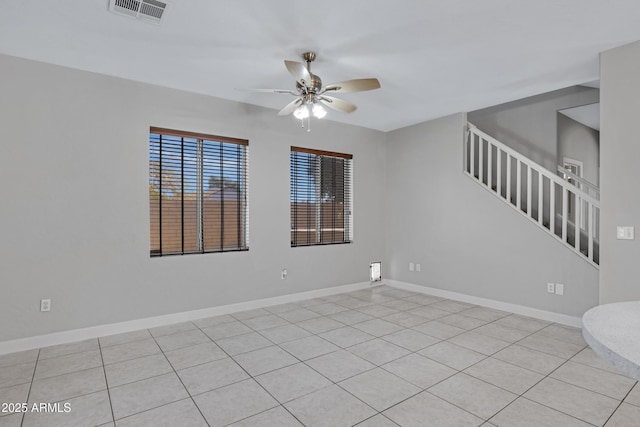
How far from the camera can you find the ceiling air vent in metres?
2.29

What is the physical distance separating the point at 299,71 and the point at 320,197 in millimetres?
2694

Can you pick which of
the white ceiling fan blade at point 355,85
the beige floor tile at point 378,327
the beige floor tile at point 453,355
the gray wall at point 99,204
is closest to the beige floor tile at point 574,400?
the beige floor tile at point 453,355

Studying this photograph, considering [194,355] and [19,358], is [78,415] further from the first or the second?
[19,358]

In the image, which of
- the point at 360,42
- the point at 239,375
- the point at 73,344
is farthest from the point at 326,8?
the point at 73,344

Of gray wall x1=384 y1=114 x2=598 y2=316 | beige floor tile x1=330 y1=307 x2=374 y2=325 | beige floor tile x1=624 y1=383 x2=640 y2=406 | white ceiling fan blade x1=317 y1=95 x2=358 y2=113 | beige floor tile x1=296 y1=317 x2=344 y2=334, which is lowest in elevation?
beige floor tile x1=330 y1=307 x2=374 y2=325

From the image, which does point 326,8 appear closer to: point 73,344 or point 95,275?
point 95,275

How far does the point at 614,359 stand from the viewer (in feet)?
2.84

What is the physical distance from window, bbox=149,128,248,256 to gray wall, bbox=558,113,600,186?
4.90 meters

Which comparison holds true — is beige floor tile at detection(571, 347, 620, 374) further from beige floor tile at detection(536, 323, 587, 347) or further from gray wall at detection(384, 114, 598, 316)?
gray wall at detection(384, 114, 598, 316)

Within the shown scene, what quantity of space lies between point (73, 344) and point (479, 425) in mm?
3516

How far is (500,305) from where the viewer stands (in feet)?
14.3

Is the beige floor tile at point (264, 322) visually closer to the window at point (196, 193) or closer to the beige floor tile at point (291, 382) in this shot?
the window at point (196, 193)

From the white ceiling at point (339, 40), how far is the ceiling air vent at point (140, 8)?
8 cm

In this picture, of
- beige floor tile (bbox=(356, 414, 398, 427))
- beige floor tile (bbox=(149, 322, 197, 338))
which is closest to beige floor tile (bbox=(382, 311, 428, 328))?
beige floor tile (bbox=(356, 414, 398, 427))
